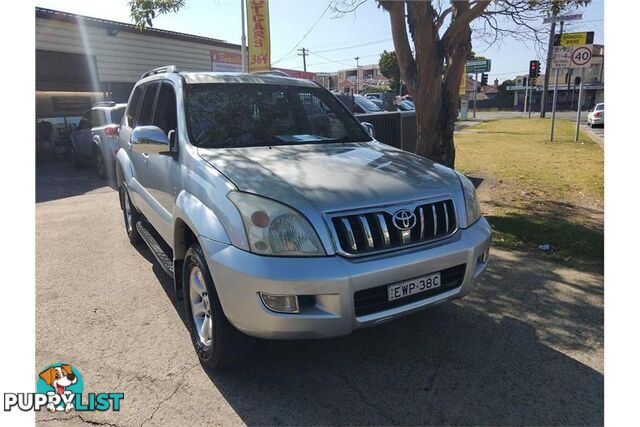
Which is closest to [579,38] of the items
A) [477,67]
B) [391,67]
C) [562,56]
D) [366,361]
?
[562,56]

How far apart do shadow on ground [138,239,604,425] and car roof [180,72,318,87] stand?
A: 79.4 inches

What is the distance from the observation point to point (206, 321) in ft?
10.3

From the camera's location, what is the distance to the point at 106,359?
330 centimetres

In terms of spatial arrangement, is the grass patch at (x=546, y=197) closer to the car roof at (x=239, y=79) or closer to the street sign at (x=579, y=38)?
the car roof at (x=239, y=79)

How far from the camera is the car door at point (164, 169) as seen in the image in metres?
3.61

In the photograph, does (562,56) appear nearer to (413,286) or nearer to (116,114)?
(116,114)

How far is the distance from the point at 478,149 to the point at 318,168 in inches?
518

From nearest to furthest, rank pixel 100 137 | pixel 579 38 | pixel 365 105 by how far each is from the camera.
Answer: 1. pixel 100 137
2. pixel 365 105
3. pixel 579 38

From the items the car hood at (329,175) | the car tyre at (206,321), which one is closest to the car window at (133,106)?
the car hood at (329,175)

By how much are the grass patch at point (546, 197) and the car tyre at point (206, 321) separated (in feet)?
12.4

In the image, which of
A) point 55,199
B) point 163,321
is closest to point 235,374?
point 163,321

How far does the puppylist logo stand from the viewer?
111 inches

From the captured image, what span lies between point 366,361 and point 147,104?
3.42m

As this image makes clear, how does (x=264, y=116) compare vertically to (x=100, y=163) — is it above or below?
Result: above
